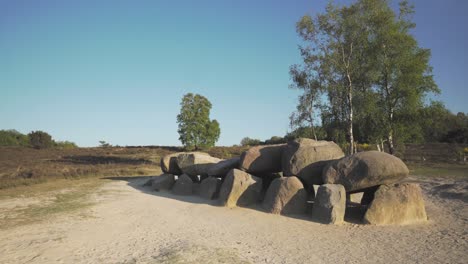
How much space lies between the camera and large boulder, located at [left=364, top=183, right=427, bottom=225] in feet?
38.9

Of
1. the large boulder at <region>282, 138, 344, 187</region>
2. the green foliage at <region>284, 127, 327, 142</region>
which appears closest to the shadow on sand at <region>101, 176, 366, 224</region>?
the large boulder at <region>282, 138, 344, 187</region>

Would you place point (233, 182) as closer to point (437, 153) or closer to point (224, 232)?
point (224, 232)

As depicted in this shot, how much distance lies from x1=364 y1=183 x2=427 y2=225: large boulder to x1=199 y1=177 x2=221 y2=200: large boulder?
7304 mm

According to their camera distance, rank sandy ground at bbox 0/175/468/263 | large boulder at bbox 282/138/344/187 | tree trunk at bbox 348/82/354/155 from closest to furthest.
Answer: sandy ground at bbox 0/175/468/263
large boulder at bbox 282/138/344/187
tree trunk at bbox 348/82/354/155

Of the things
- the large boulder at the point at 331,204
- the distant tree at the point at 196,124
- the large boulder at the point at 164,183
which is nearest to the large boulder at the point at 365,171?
the large boulder at the point at 331,204

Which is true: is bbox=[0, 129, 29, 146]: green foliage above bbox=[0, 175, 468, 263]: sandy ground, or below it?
above

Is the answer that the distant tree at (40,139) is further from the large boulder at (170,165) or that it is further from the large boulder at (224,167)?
the large boulder at (224,167)

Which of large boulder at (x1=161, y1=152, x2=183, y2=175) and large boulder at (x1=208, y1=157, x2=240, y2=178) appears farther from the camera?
large boulder at (x1=161, y1=152, x2=183, y2=175)

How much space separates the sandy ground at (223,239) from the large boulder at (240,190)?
2.38ft

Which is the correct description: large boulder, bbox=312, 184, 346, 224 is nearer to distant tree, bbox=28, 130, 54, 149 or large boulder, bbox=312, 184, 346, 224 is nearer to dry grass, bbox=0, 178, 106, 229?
dry grass, bbox=0, 178, 106, 229

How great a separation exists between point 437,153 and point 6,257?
39315mm

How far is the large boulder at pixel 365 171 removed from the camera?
12367 millimetres

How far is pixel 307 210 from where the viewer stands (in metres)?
13.7

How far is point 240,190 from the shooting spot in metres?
15.2
